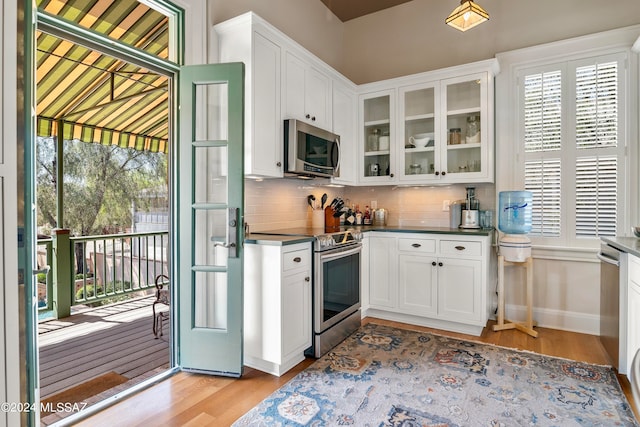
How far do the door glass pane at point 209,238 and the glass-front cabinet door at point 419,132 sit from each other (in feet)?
6.88

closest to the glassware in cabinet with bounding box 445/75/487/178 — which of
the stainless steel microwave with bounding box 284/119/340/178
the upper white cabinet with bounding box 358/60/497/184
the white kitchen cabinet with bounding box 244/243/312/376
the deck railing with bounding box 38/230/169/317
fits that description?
the upper white cabinet with bounding box 358/60/497/184

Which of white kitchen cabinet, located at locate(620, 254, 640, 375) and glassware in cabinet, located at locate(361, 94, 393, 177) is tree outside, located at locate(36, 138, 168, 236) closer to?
glassware in cabinet, located at locate(361, 94, 393, 177)

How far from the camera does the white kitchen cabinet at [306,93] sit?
3.02 metres

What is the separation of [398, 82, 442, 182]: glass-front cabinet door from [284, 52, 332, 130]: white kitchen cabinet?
85 cm

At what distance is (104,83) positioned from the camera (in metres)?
4.35

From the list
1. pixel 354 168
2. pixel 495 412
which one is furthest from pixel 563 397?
pixel 354 168

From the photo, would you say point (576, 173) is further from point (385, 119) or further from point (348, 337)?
point (348, 337)

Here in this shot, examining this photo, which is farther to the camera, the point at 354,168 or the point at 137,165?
the point at 137,165

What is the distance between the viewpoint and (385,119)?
3992 mm

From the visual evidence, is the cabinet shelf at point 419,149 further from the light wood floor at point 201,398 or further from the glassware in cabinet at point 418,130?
the light wood floor at point 201,398

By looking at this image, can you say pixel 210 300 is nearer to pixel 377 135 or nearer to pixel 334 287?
pixel 334 287

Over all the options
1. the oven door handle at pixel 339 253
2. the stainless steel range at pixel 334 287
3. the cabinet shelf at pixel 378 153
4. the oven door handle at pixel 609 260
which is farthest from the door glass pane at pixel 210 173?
the oven door handle at pixel 609 260

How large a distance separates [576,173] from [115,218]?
524 centimetres

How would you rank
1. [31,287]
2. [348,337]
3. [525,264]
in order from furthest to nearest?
[525,264] < [348,337] < [31,287]
